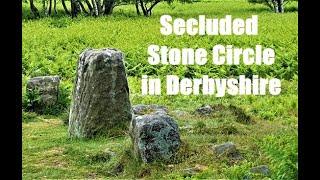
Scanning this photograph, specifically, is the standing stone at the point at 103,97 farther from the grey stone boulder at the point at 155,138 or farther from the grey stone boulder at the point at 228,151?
the grey stone boulder at the point at 228,151

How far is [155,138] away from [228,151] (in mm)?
1224

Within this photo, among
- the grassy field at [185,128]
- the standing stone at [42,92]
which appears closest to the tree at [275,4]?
the grassy field at [185,128]

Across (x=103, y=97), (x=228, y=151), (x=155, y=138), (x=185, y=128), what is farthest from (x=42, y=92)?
(x=228, y=151)

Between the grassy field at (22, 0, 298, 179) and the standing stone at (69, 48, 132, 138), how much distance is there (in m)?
0.34

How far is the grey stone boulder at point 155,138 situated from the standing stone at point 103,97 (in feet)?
7.51

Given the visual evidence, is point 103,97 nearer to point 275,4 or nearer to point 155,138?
point 155,138

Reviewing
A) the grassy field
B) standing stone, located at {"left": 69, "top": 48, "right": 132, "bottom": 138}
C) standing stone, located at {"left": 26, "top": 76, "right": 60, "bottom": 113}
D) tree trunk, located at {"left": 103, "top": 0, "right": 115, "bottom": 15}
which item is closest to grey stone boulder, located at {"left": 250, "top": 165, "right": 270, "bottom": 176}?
the grassy field

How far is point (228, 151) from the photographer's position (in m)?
11.1

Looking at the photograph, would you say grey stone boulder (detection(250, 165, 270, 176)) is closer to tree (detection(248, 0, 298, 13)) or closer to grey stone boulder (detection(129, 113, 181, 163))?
grey stone boulder (detection(129, 113, 181, 163))

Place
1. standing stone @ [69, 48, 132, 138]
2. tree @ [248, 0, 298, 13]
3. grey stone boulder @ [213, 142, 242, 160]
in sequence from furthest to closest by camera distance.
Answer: tree @ [248, 0, 298, 13], standing stone @ [69, 48, 132, 138], grey stone boulder @ [213, 142, 242, 160]

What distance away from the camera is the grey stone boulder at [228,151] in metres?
11.0

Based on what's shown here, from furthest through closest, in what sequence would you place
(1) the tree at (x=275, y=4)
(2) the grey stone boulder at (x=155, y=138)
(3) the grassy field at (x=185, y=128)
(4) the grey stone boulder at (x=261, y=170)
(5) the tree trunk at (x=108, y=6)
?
(1) the tree at (x=275, y=4) < (5) the tree trunk at (x=108, y=6) < (2) the grey stone boulder at (x=155, y=138) < (3) the grassy field at (x=185, y=128) < (4) the grey stone boulder at (x=261, y=170)

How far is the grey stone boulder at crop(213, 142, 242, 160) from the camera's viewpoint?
36.1ft
